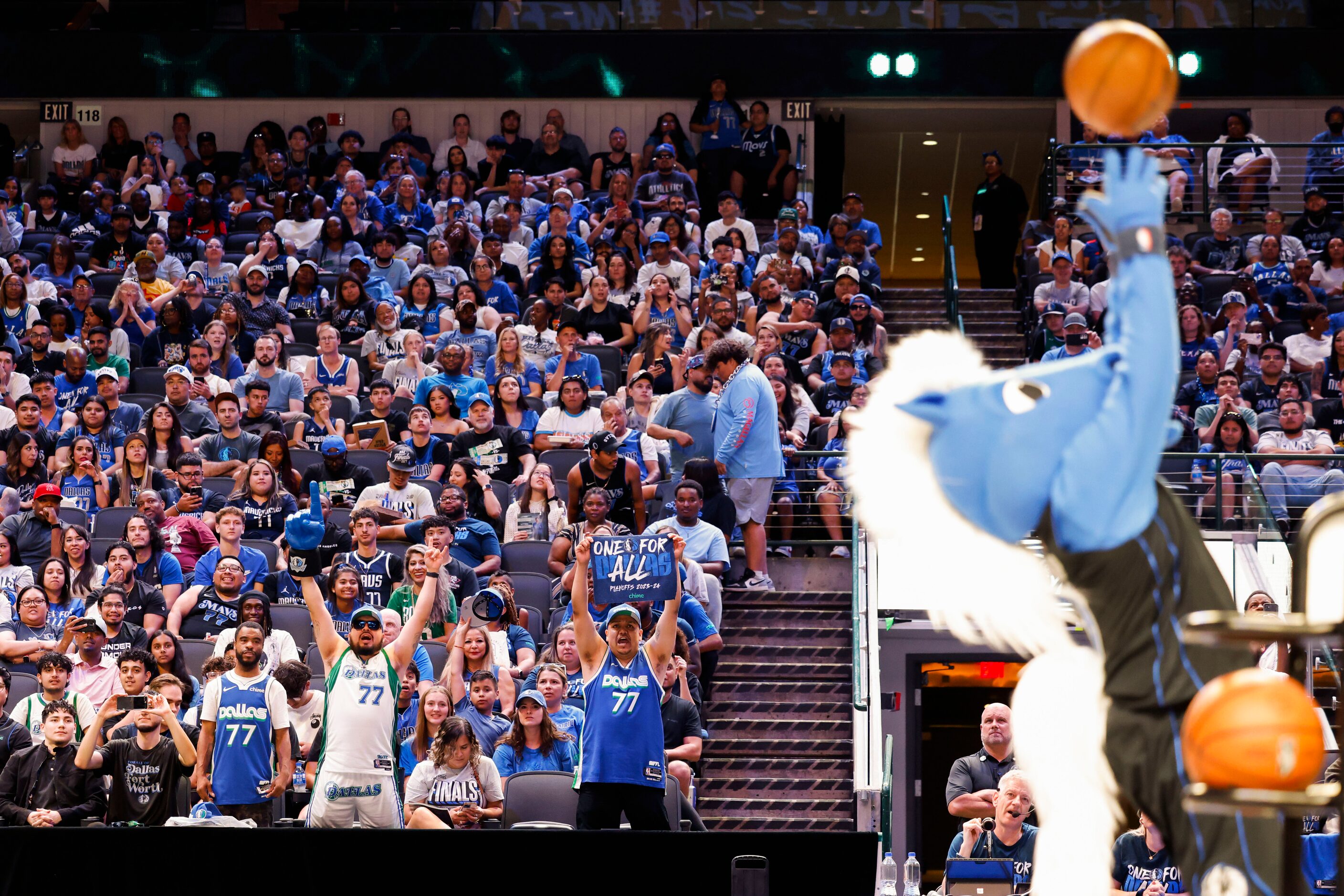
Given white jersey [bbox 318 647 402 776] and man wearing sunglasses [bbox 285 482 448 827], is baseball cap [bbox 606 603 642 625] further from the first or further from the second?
white jersey [bbox 318 647 402 776]

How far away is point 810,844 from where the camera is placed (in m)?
8.12

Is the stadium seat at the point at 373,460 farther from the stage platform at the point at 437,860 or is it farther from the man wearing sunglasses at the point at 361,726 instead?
the stage platform at the point at 437,860

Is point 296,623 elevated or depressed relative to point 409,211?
depressed

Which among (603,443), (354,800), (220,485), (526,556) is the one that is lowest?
(354,800)

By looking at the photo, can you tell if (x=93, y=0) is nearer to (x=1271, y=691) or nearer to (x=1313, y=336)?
(x=1313, y=336)

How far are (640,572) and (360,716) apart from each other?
160 centimetres

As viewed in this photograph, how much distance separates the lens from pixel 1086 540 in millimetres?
2605

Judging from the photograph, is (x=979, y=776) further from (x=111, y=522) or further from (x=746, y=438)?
(x=111, y=522)

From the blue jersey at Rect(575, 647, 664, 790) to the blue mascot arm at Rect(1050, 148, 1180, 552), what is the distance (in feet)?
19.1

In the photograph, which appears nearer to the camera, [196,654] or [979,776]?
[979,776]

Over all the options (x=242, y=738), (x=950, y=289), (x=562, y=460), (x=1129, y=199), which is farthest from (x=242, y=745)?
(x=950, y=289)

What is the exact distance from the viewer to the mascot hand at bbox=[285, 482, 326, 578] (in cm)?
621

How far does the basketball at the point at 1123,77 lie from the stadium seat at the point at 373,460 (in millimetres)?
10392

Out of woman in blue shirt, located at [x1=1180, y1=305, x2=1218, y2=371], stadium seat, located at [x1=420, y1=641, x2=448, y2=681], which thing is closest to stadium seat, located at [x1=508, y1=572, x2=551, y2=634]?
stadium seat, located at [x1=420, y1=641, x2=448, y2=681]
